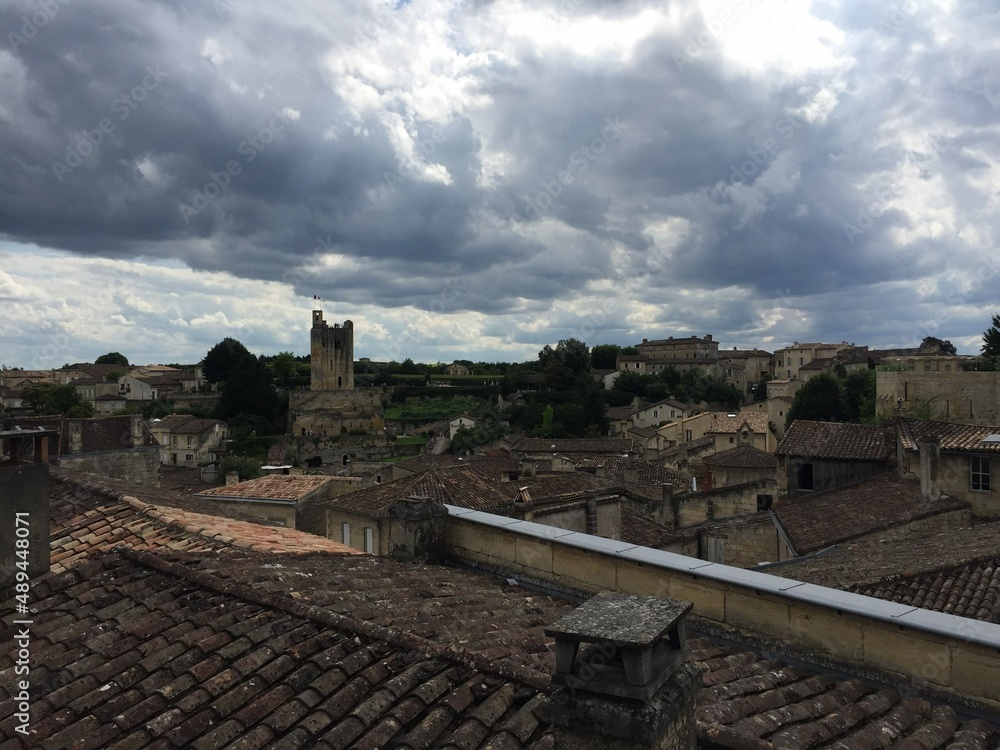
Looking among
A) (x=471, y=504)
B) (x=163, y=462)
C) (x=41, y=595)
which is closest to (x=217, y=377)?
(x=163, y=462)

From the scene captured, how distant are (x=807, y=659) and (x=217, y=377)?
10419 cm

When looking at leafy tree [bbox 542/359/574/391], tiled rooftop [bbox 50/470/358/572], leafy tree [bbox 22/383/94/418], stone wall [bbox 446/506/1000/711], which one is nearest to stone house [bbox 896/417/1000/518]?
stone wall [bbox 446/506/1000/711]

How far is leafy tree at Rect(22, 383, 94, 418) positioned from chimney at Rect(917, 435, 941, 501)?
6754cm

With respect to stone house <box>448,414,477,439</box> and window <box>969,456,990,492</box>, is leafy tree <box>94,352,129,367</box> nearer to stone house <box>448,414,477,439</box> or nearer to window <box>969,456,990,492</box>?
stone house <box>448,414,477,439</box>

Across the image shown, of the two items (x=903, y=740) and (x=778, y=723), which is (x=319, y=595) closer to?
(x=778, y=723)

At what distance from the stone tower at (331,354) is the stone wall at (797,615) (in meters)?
83.1

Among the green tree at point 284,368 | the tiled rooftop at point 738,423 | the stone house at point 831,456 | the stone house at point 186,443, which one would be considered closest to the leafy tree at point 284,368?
the green tree at point 284,368

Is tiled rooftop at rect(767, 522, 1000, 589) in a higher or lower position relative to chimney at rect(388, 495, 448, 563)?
lower

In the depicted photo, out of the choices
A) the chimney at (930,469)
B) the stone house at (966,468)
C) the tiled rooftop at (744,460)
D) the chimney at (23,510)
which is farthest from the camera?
the tiled rooftop at (744,460)

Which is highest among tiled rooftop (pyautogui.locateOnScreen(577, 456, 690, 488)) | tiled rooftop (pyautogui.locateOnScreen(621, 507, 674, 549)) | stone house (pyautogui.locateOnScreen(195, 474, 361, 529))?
stone house (pyautogui.locateOnScreen(195, 474, 361, 529))

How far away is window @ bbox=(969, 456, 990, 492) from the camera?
660 inches

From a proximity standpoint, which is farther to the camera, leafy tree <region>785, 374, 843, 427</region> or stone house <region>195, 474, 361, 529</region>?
leafy tree <region>785, 374, 843, 427</region>

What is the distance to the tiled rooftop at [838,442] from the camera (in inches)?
854

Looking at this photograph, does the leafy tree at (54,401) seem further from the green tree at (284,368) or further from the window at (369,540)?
the window at (369,540)
